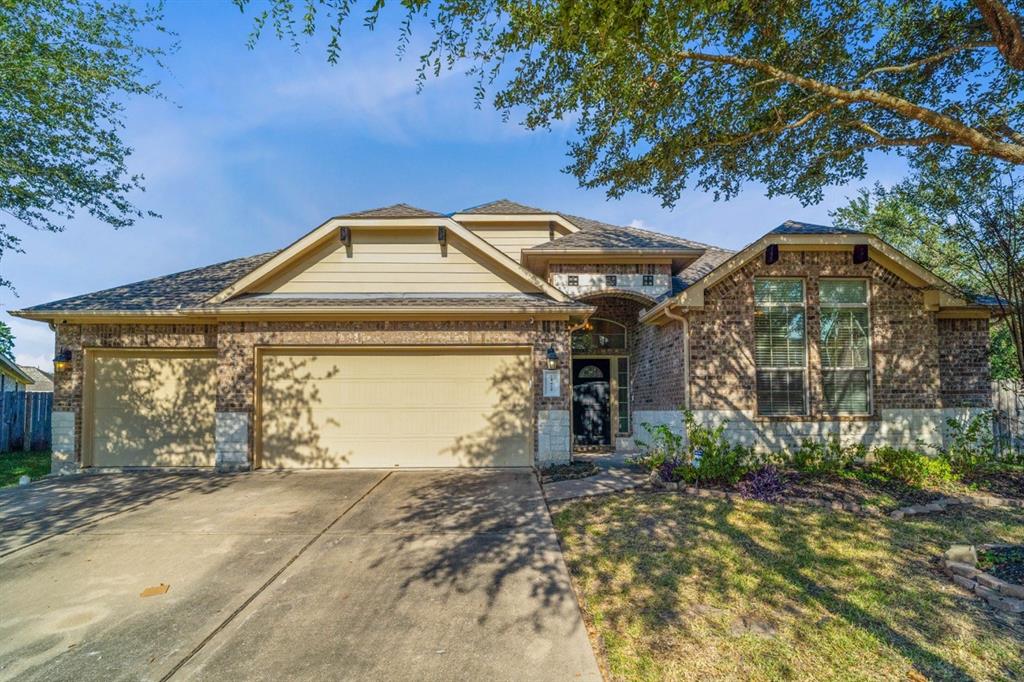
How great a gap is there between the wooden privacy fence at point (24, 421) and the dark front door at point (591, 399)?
1359 cm

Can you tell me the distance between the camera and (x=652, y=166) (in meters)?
7.57

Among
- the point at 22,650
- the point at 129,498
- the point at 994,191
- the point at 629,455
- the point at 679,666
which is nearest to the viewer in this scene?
the point at 679,666

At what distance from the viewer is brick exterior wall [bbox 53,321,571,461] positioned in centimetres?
927

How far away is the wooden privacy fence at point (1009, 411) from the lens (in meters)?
9.83

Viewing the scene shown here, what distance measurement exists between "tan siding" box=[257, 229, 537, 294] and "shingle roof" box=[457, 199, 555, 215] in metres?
4.76

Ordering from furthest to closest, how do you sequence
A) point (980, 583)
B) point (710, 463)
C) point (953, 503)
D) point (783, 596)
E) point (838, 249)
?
point (838, 249) → point (710, 463) → point (953, 503) → point (980, 583) → point (783, 596)

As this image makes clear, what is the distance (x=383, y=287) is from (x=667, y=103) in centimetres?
586

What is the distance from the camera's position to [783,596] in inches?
157

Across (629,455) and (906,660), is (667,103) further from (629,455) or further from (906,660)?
(629,455)

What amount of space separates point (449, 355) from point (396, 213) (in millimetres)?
3017

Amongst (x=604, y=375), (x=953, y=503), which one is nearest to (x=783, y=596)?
(x=953, y=503)

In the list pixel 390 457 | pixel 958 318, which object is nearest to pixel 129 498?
pixel 390 457

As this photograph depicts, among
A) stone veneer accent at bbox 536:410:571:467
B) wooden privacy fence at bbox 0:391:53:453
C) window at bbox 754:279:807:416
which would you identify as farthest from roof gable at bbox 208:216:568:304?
wooden privacy fence at bbox 0:391:53:453

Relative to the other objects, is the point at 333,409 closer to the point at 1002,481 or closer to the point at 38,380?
the point at 1002,481
